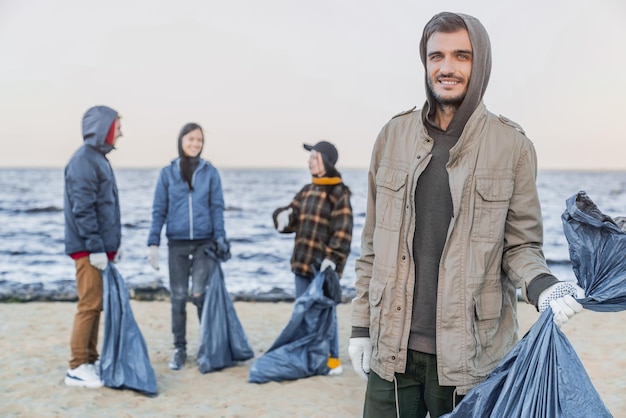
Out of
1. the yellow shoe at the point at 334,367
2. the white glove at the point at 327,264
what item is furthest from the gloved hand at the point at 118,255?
the yellow shoe at the point at 334,367

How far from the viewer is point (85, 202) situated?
4445 mm

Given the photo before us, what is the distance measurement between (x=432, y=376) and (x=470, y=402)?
174mm

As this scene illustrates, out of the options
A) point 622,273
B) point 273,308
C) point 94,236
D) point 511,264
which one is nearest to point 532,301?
point 511,264

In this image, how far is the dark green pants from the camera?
208 cm

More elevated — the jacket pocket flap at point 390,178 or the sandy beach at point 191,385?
the jacket pocket flap at point 390,178

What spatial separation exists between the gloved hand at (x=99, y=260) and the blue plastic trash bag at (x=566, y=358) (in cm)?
312

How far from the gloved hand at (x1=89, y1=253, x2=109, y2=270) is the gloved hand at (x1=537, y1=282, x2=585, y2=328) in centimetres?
329

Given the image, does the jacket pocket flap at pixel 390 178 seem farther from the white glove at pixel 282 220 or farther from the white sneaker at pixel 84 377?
the white sneaker at pixel 84 377

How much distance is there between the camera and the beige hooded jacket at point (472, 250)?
2.02 metres

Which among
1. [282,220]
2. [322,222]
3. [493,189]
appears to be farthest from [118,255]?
[493,189]

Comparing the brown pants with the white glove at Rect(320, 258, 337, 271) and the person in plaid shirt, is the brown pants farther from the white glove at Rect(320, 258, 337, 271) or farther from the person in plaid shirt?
the white glove at Rect(320, 258, 337, 271)

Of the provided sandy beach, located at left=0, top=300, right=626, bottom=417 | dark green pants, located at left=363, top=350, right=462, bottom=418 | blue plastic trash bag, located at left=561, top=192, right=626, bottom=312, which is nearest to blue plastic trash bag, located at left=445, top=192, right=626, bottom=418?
blue plastic trash bag, located at left=561, top=192, right=626, bottom=312

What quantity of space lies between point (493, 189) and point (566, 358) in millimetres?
535

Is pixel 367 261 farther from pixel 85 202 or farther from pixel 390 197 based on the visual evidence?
pixel 85 202
